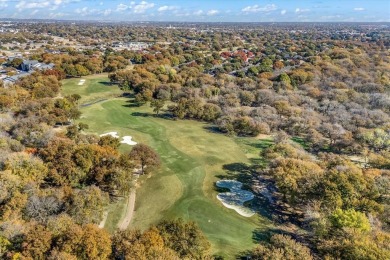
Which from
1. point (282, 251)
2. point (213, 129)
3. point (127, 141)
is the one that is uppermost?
point (282, 251)

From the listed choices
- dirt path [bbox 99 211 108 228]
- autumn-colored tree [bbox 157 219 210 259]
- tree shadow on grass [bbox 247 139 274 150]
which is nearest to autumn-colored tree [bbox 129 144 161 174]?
dirt path [bbox 99 211 108 228]

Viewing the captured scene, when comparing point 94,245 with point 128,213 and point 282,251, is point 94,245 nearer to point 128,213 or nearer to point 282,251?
point 128,213

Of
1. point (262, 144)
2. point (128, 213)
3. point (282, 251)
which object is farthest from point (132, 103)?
point (282, 251)

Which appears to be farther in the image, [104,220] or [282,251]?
[104,220]

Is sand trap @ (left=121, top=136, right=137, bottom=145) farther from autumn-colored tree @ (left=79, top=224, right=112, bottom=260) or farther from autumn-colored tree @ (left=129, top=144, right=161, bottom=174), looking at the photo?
autumn-colored tree @ (left=79, top=224, right=112, bottom=260)

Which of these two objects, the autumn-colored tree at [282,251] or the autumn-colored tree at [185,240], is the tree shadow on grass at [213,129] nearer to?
the autumn-colored tree at [185,240]

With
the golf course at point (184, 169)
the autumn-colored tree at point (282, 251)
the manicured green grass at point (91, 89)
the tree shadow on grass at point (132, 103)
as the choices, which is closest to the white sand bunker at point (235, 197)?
the golf course at point (184, 169)
